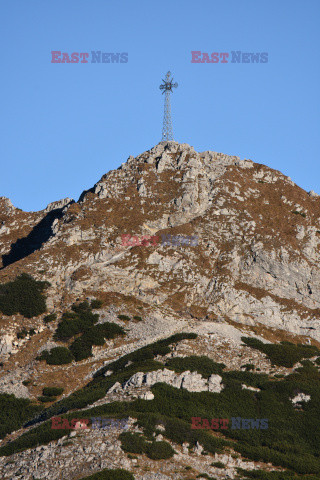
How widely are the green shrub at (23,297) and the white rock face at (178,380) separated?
93.8ft

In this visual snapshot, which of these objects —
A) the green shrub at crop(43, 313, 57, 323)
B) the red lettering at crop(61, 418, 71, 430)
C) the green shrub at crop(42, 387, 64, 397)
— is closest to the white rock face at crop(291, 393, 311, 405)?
the red lettering at crop(61, 418, 71, 430)

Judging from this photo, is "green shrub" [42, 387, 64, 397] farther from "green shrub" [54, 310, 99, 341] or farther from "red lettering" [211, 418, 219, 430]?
"red lettering" [211, 418, 219, 430]

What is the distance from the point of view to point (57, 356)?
8056 centimetres

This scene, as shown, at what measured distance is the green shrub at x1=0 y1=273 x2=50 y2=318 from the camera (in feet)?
290

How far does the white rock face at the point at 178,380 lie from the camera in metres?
65.6

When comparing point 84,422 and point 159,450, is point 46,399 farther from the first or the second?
point 159,450

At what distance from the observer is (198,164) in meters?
125

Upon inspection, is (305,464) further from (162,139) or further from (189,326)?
(162,139)

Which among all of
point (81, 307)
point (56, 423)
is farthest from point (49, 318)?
point (56, 423)

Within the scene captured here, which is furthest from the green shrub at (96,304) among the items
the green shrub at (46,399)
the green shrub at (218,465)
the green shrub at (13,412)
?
the green shrub at (218,465)

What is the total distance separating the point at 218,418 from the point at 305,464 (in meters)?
11.1

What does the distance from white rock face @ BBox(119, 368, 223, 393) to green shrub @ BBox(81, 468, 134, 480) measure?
20.0 m

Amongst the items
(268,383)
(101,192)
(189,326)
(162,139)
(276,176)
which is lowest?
(268,383)

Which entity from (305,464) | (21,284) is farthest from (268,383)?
(21,284)
